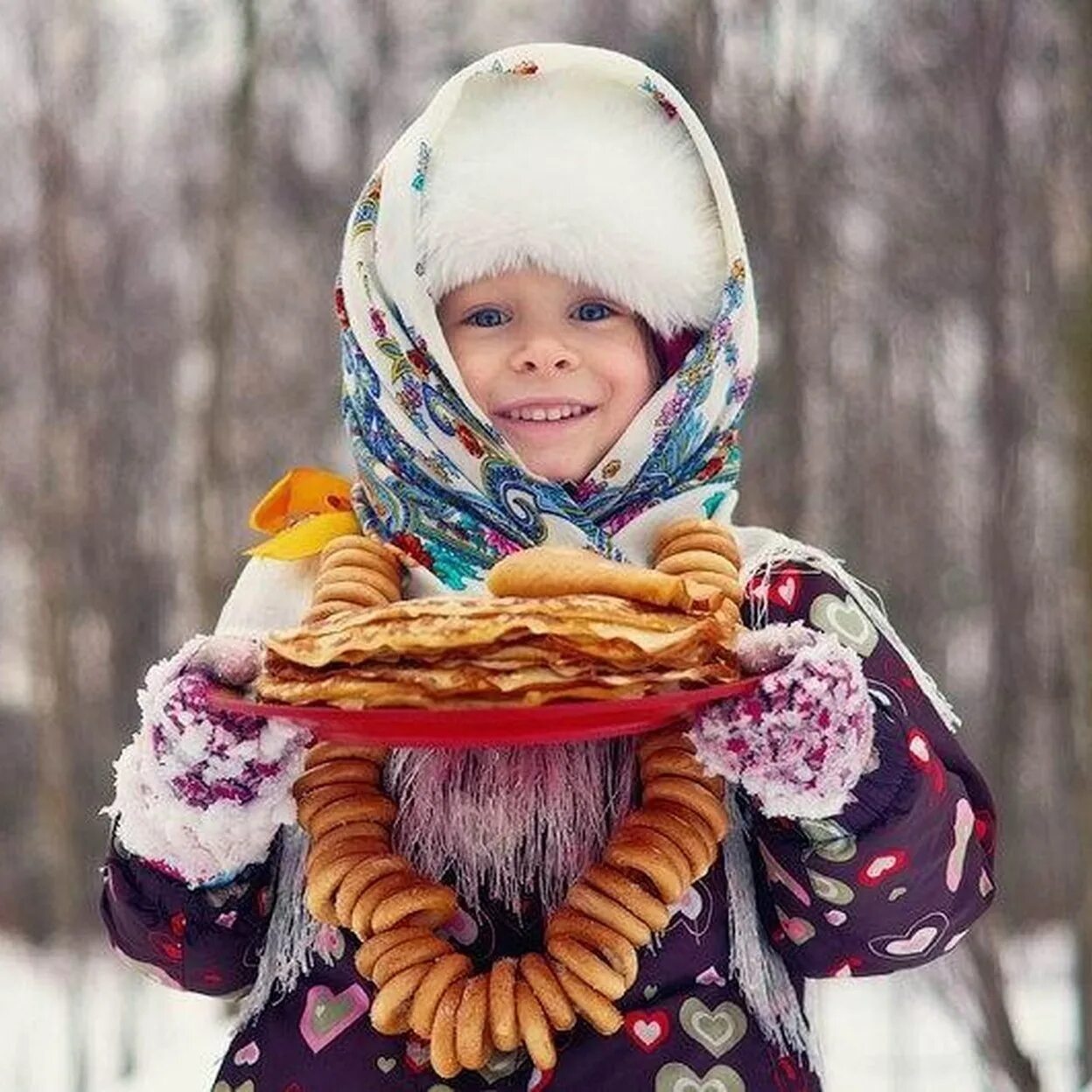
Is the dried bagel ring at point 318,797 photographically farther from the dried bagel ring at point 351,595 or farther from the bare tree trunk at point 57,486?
the bare tree trunk at point 57,486

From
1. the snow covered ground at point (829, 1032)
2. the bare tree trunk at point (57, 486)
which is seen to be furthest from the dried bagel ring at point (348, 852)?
the bare tree trunk at point (57, 486)

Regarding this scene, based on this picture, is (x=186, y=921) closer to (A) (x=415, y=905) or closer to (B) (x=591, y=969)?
(A) (x=415, y=905)

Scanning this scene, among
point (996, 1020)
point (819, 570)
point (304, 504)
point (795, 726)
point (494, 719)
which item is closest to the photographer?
point (494, 719)

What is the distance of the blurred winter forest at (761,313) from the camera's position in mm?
3836

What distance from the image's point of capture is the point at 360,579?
122 cm

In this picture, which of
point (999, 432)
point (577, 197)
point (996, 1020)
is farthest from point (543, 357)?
point (999, 432)

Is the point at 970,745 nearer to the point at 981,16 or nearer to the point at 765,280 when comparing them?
the point at 765,280

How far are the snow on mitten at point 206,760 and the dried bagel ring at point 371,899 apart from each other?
91 millimetres

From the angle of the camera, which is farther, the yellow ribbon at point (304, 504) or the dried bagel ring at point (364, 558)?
the yellow ribbon at point (304, 504)

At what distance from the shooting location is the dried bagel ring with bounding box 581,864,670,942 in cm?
108

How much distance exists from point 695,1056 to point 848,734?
280 mm

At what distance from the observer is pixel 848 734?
3.47 feet

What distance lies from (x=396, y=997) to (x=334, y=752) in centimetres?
19

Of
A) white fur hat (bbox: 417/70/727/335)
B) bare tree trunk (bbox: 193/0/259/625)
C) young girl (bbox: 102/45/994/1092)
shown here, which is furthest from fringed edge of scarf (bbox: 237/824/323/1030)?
bare tree trunk (bbox: 193/0/259/625)
